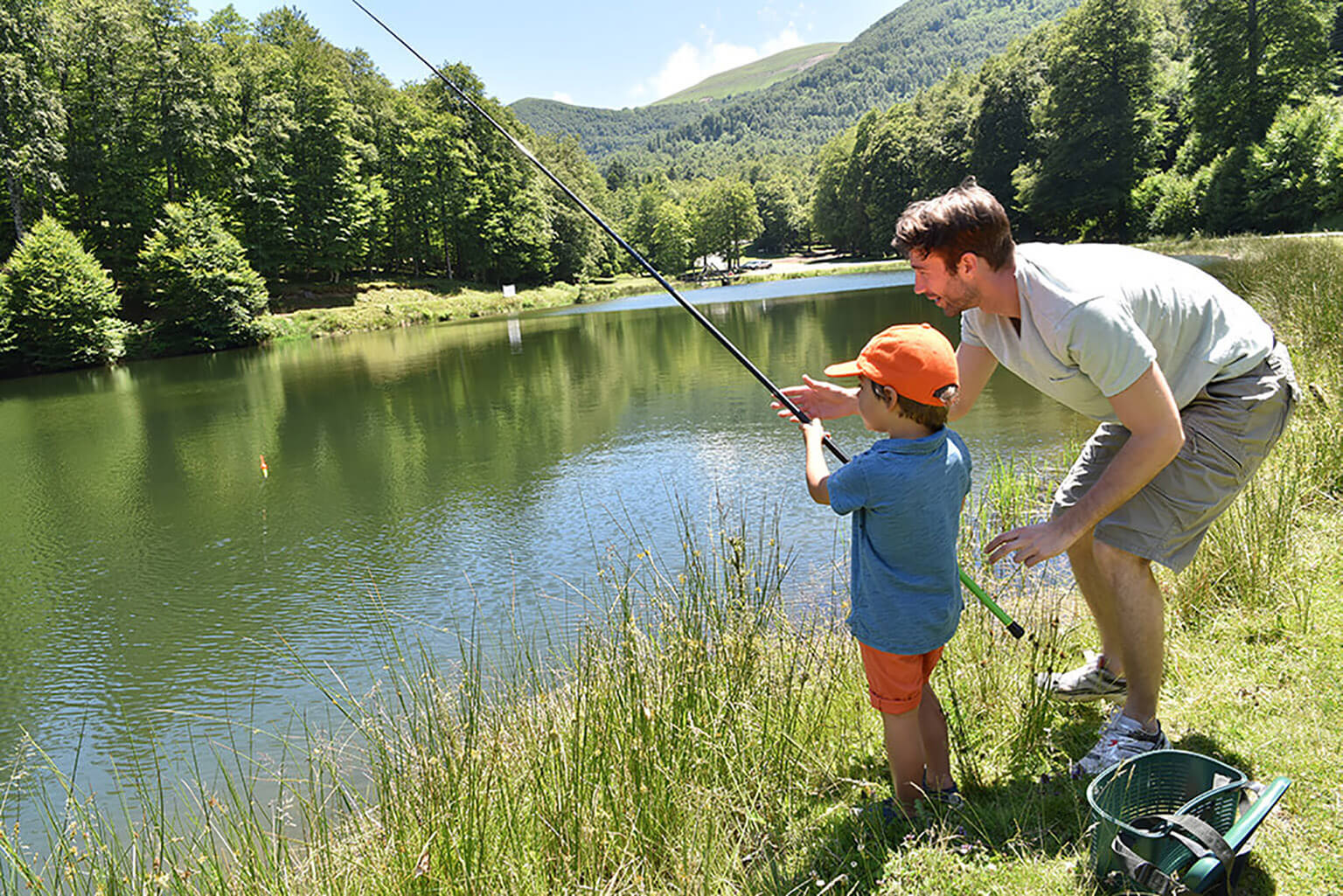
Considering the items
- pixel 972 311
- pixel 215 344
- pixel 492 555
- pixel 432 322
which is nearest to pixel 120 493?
pixel 492 555

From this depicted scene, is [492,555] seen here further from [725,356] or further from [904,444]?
[725,356]

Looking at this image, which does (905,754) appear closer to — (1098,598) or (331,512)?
(1098,598)

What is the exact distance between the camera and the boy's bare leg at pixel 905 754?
7.07 feet

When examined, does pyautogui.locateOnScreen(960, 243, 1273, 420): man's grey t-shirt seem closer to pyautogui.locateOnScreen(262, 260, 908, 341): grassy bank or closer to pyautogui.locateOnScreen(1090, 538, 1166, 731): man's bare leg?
pyautogui.locateOnScreen(1090, 538, 1166, 731): man's bare leg

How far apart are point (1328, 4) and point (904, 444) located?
156 feet

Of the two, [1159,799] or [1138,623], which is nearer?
[1159,799]

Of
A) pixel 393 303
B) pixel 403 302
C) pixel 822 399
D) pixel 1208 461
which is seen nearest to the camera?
pixel 1208 461

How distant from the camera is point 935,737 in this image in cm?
228

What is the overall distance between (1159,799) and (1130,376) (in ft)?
3.35

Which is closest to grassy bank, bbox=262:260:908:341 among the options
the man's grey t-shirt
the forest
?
the forest

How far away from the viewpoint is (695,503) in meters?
8.11

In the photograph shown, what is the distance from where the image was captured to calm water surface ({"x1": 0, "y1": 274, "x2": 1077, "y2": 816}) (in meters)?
5.48

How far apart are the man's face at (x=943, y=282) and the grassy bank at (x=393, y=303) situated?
31686mm

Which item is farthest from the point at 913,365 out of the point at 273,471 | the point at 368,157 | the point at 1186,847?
the point at 368,157
